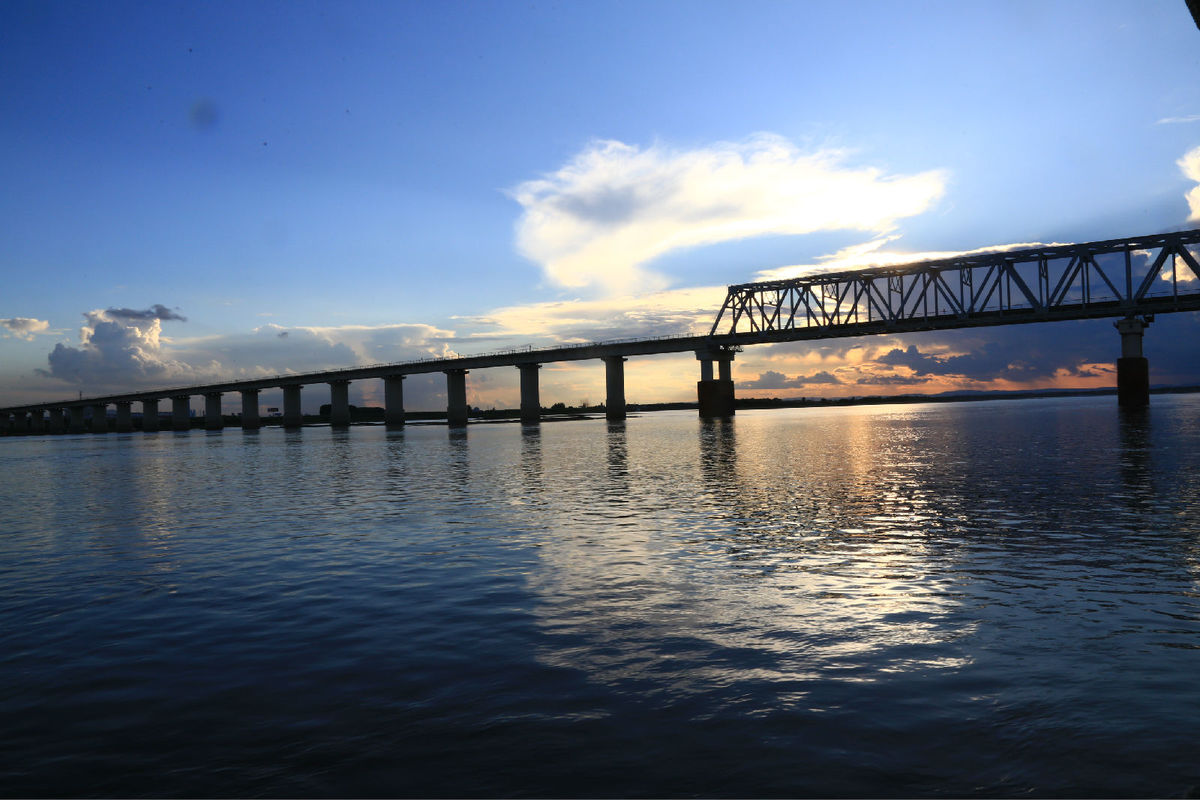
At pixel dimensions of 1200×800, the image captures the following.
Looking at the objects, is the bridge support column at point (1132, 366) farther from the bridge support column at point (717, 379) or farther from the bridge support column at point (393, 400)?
the bridge support column at point (393, 400)

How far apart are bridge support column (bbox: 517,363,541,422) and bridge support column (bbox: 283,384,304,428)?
67.5 m

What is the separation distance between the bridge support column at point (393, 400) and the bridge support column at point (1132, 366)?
144394 millimetres

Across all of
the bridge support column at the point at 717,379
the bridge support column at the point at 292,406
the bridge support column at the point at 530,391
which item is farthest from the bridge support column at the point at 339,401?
the bridge support column at the point at 717,379

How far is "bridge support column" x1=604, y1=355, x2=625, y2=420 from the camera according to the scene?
15775 centimetres

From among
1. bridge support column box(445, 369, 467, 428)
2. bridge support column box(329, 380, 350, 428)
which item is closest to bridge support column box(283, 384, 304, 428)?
bridge support column box(329, 380, 350, 428)

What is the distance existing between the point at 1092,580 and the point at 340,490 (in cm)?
2948

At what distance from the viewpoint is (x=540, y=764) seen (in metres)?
6.57

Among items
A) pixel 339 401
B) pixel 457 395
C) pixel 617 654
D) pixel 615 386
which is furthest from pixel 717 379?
pixel 617 654

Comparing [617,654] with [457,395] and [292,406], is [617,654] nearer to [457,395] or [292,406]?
[457,395]

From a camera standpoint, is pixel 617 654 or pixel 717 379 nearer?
pixel 617 654

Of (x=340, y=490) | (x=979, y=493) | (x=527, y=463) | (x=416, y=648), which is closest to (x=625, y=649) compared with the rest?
(x=416, y=648)

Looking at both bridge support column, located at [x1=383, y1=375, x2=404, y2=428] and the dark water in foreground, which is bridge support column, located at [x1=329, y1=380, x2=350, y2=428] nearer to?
bridge support column, located at [x1=383, y1=375, x2=404, y2=428]

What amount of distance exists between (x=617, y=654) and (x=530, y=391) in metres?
158

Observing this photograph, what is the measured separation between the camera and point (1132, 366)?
12900cm
